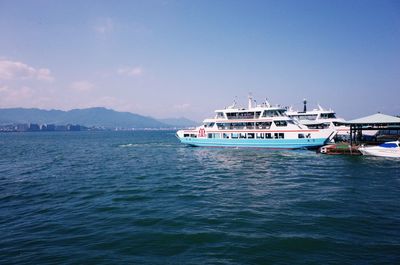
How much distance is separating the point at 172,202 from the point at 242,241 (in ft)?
22.0

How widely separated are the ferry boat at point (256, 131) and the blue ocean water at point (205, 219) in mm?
17454

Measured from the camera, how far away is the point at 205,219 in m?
13.1

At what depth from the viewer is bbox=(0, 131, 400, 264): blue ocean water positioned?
9609mm

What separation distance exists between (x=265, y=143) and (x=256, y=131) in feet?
8.95

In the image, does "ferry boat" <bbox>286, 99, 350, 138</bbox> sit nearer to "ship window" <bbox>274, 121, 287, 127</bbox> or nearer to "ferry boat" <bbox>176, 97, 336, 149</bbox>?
"ferry boat" <bbox>176, 97, 336, 149</bbox>

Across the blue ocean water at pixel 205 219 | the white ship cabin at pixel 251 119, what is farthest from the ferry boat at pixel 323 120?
the blue ocean water at pixel 205 219

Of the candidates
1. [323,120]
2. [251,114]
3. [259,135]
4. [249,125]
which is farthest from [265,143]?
[323,120]

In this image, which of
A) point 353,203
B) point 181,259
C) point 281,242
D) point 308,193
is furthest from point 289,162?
point 181,259

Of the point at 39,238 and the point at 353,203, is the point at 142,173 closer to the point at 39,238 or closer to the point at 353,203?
the point at 39,238

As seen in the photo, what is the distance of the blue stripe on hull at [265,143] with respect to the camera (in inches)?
1635

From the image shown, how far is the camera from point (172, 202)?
16.2m

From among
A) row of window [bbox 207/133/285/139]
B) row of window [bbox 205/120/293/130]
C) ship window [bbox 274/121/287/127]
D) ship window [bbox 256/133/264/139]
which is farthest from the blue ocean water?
ship window [bbox 256/133/264/139]

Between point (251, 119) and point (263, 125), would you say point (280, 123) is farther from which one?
point (251, 119)

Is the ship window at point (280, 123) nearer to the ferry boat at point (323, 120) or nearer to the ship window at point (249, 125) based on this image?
the ship window at point (249, 125)
